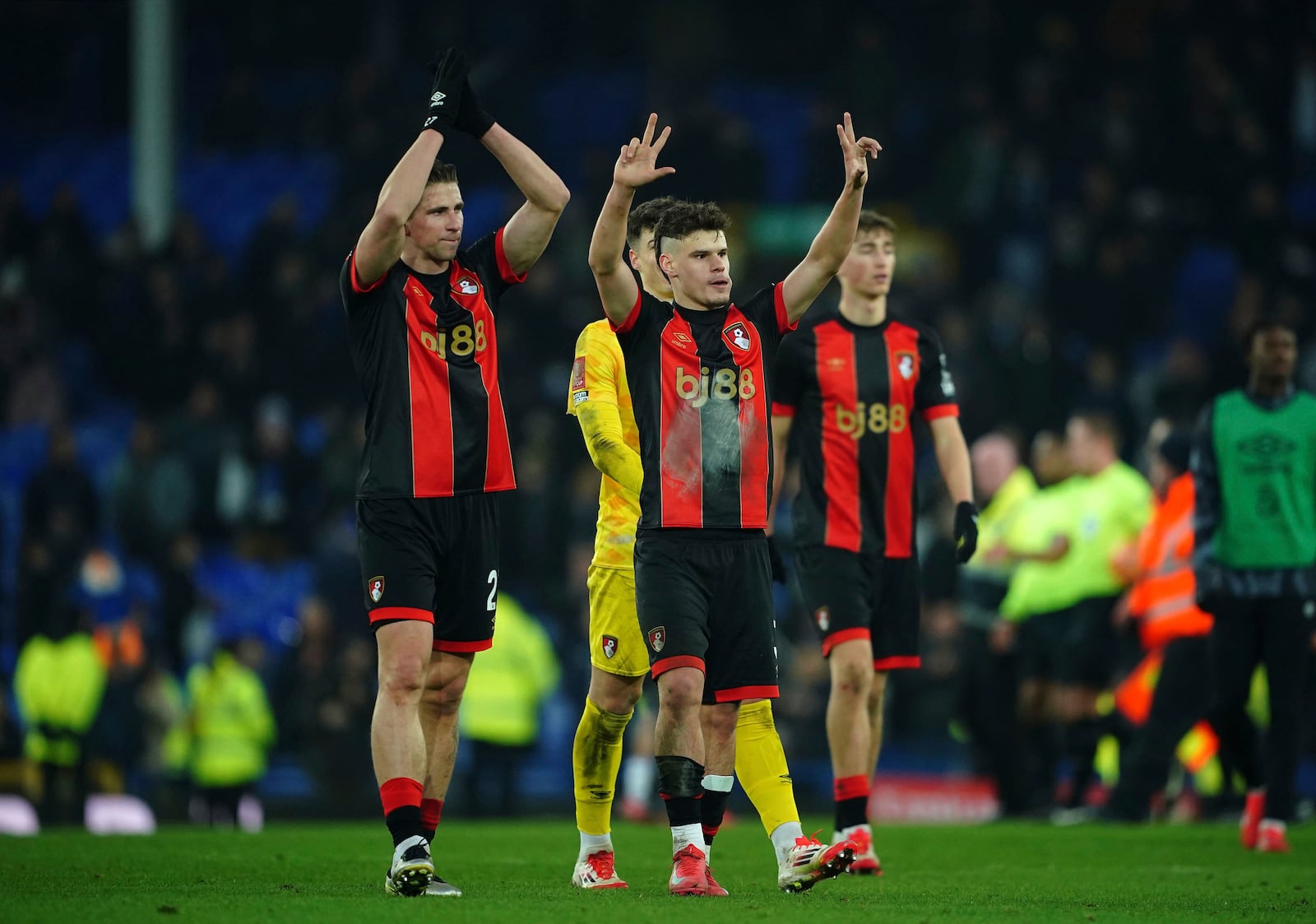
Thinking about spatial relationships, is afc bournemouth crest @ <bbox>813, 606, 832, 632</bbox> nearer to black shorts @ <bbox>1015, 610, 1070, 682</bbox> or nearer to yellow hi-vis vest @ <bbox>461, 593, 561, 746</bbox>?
black shorts @ <bbox>1015, 610, 1070, 682</bbox>

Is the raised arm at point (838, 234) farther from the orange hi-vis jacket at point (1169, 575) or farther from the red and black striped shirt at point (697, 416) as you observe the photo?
the orange hi-vis jacket at point (1169, 575)

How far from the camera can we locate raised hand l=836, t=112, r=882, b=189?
20.8ft

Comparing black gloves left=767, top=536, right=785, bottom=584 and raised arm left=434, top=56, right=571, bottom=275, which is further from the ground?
raised arm left=434, top=56, right=571, bottom=275

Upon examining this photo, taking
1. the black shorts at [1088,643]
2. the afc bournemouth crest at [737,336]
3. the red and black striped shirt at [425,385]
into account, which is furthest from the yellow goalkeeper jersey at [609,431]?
the black shorts at [1088,643]

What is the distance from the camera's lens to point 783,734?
14.8 meters

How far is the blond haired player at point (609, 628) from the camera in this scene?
6672mm

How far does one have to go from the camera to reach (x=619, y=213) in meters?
6.03

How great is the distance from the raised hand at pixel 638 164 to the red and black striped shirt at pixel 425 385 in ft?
2.76

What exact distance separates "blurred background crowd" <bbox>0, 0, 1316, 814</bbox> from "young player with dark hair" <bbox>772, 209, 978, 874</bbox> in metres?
5.23

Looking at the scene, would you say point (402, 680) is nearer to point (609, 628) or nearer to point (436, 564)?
point (436, 564)

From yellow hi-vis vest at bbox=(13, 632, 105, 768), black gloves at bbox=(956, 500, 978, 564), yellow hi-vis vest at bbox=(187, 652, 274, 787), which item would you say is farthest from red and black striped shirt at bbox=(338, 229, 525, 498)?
yellow hi-vis vest at bbox=(13, 632, 105, 768)

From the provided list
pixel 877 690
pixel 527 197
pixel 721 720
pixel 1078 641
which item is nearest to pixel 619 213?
pixel 527 197

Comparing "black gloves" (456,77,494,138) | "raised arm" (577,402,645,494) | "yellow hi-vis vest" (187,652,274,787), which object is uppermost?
"black gloves" (456,77,494,138)

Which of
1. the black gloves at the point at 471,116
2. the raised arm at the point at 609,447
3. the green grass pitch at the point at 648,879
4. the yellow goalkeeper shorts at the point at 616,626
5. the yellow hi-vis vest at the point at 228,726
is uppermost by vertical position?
the black gloves at the point at 471,116
